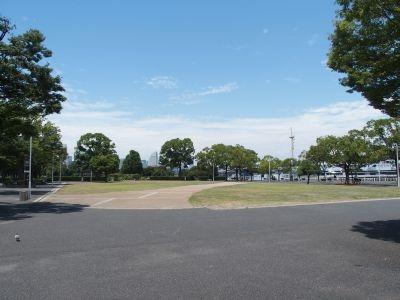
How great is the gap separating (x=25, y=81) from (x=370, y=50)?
15517mm

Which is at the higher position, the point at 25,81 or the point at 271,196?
the point at 25,81

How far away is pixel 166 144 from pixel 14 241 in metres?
105

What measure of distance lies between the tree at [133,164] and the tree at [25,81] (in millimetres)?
100831

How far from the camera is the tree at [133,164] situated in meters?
123

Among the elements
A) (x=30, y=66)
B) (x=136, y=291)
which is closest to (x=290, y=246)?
(x=136, y=291)

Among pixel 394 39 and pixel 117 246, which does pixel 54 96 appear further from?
pixel 394 39

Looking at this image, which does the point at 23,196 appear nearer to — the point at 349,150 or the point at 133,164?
the point at 349,150

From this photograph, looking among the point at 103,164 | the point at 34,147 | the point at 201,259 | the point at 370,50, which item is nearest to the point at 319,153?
the point at 103,164

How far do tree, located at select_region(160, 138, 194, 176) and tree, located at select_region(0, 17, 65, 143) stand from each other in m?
92.2

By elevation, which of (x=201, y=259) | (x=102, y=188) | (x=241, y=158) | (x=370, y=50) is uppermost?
(x=241, y=158)

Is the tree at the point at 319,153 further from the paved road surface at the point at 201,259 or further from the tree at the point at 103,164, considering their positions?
the paved road surface at the point at 201,259

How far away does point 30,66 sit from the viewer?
65.9 feet

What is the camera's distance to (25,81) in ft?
66.2

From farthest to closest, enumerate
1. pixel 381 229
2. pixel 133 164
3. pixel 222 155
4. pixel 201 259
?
pixel 133 164, pixel 222 155, pixel 381 229, pixel 201 259
